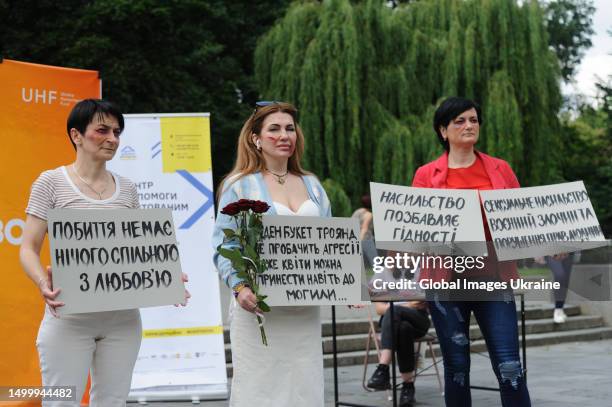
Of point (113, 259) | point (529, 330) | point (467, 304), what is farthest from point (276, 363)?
point (529, 330)

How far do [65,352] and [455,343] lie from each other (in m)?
1.94

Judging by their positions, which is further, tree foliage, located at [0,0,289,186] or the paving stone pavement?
tree foliage, located at [0,0,289,186]

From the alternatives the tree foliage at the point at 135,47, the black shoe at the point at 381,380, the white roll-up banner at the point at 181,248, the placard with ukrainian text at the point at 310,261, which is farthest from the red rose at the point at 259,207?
the tree foliage at the point at 135,47

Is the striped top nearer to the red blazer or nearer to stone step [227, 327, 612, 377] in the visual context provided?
the red blazer

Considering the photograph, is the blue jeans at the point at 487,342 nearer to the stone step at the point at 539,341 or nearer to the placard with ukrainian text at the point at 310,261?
the placard with ukrainian text at the point at 310,261

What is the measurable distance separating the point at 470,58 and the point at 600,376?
12715mm

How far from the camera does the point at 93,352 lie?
4.09 metres

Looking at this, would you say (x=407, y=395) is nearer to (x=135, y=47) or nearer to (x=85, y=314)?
(x=85, y=314)

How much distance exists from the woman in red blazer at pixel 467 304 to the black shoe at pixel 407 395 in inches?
116

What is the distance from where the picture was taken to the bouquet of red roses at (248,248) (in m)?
4.04

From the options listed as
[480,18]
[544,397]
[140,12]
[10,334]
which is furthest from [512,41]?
[10,334]

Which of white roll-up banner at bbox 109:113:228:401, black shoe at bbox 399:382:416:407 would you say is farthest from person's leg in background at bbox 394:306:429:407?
white roll-up banner at bbox 109:113:228:401

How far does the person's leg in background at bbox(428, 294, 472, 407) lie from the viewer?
4.79 m

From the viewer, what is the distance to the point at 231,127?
29094 millimetres
